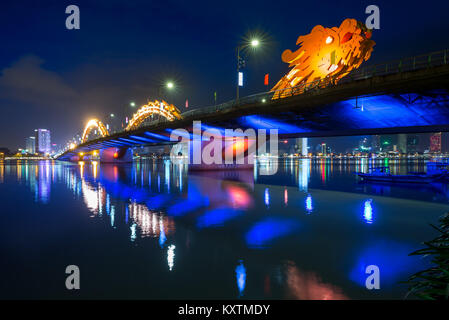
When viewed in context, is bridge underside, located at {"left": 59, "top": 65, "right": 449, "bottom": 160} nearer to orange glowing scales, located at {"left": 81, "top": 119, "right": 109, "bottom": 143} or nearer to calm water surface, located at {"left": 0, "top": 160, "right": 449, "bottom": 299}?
calm water surface, located at {"left": 0, "top": 160, "right": 449, "bottom": 299}

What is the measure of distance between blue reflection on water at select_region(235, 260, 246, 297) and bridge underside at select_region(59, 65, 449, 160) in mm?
21195

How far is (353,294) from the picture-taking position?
673 centimetres

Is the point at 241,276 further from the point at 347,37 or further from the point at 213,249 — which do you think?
the point at 347,37

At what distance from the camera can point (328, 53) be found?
43938 millimetres

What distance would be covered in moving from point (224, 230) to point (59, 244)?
6889 mm

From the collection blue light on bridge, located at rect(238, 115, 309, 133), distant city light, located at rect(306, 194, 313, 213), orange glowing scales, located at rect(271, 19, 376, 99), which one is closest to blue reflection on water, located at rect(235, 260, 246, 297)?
distant city light, located at rect(306, 194, 313, 213)

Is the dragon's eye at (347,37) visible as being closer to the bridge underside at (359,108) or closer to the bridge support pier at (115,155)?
the bridge underside at (359,108)

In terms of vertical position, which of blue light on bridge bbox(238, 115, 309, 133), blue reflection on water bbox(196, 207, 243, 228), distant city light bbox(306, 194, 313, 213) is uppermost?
blue light on bridge bbox(238, 115, 309, 133)

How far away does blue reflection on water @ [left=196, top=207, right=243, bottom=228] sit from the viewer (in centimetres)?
1395

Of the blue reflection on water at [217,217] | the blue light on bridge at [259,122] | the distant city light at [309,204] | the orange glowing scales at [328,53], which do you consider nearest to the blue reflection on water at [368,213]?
the distant city light at [309,204]

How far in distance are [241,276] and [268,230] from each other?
207 inches

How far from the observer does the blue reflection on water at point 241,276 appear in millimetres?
7129

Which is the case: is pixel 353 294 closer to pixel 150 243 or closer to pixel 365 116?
pixel 150 243

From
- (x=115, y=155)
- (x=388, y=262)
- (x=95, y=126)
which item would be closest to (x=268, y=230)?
(x=388, y=262)
